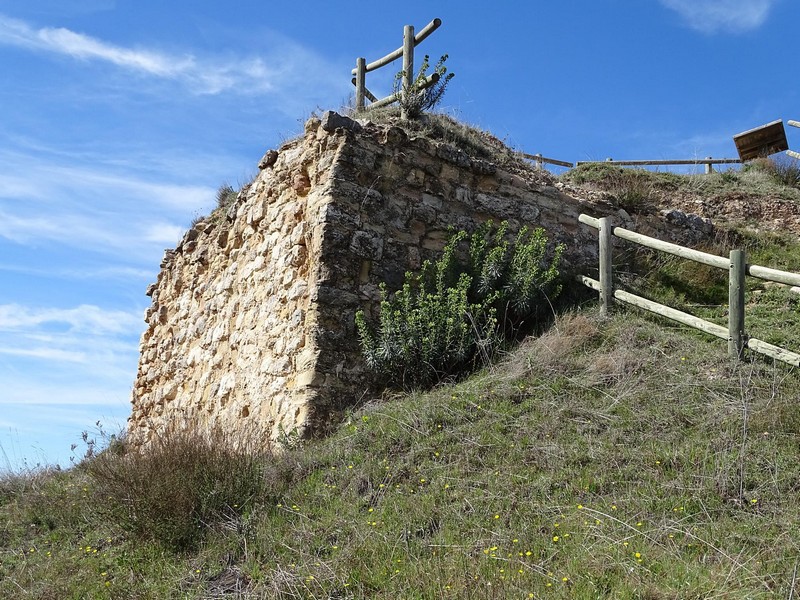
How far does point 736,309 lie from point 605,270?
1.62 m

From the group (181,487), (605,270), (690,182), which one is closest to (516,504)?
(181,487)

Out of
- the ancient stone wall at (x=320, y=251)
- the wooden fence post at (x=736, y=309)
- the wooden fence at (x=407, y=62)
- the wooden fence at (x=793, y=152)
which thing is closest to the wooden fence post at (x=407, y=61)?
the wooden fence at (x=407, y=62)

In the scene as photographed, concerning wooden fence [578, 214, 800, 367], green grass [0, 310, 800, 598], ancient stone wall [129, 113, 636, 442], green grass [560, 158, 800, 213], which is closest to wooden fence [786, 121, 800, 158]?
green grass [560, 158, 800, 213]

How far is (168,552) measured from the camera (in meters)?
6.00

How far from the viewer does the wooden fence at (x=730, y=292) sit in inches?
298

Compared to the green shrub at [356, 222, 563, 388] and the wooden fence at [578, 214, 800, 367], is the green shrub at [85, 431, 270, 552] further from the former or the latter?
the wooden fence at [578, 214, 800, 367]

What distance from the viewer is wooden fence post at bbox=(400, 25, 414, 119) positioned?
994 centimetres

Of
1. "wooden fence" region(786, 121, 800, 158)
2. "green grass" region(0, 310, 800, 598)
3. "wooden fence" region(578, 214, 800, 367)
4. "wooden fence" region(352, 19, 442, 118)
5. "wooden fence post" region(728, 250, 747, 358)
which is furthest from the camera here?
"wooden fence" region(786, 121, 800, 158)

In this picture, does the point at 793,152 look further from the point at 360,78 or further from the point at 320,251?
the point at 320,251

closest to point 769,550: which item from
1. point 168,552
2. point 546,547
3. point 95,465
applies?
point 546,547

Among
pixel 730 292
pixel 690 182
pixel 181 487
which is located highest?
pixel 690 182

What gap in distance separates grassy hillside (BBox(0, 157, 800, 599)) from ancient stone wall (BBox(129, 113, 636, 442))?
82cm

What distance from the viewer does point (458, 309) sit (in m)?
8.29

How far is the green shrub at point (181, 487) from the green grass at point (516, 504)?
0.07 m
